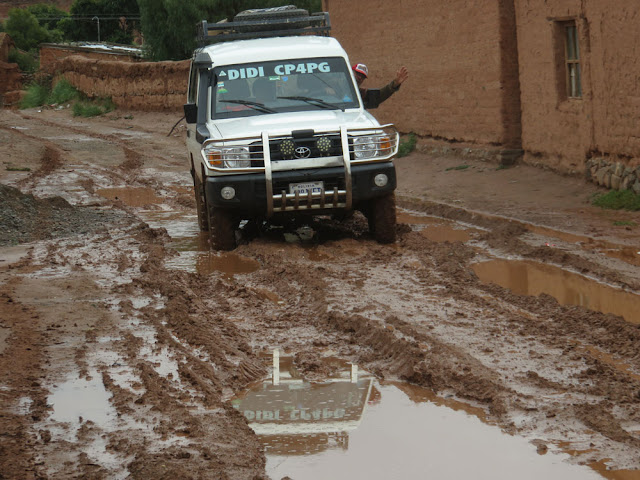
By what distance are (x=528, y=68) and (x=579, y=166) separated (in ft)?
6.71

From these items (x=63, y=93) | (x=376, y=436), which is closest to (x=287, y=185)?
(x=376, y=436)

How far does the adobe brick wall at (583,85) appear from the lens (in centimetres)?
1188

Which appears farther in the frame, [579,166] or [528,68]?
[528,68]

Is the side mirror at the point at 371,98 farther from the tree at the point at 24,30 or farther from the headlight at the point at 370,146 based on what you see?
the tree at the point at 24,30

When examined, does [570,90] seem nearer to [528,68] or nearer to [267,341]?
[528,68]

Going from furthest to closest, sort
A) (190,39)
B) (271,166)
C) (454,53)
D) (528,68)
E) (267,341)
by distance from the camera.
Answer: (190,39) < (454,53) < (528,68) < (271,166) < (267,341)

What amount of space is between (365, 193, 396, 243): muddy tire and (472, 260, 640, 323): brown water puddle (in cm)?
133

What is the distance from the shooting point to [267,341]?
6.82m

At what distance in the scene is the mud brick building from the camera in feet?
40.0

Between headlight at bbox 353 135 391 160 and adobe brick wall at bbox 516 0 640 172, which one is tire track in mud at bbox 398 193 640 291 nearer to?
headlight at bbox 353 135 391 160

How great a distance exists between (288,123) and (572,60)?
5552 millimetres

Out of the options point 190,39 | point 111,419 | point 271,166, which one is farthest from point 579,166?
point 190,39

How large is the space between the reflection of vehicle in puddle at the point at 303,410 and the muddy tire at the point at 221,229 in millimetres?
4235

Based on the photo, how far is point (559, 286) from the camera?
27.3 ft
